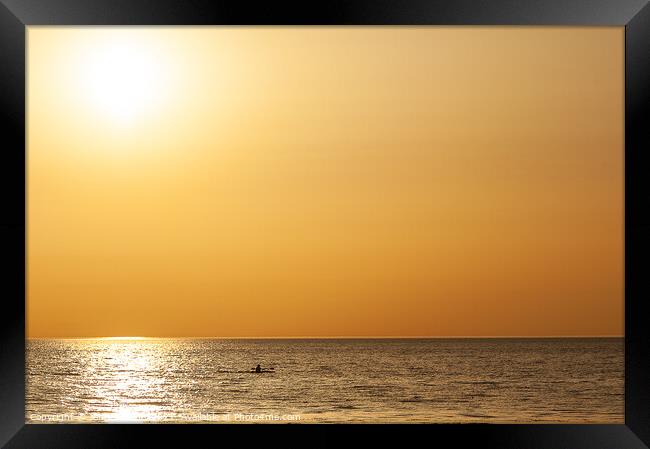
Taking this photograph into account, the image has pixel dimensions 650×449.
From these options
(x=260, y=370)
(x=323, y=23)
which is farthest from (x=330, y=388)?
(x=323, y=23)

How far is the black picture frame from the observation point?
2812 mm

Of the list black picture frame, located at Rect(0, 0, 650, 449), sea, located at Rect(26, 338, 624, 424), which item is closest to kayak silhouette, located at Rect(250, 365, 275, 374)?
sea, located at Rect(26, 338, 624, 424)

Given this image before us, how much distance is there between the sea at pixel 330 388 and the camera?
66.2 feet

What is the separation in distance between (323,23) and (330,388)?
2278 centimetres

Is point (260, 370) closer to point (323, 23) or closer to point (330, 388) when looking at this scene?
point (330, 388)

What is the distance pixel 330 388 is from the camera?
25109mm

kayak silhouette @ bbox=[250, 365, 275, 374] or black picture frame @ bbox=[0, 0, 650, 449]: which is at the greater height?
black picture frame @ bbox=[0, 0, 650, 449]

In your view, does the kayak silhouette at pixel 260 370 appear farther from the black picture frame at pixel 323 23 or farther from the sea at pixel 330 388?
the black picture frame at pixel 323 23

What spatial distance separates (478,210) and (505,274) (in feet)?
9.06

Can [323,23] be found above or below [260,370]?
above

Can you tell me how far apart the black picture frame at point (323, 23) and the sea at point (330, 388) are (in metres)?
13.2

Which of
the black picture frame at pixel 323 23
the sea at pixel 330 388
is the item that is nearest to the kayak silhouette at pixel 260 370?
the sea at pixel 330 388

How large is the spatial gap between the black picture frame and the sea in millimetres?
13195

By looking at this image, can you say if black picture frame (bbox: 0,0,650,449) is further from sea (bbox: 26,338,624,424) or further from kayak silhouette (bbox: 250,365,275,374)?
kayak silhouette (bbox: 250,365,275,374)
